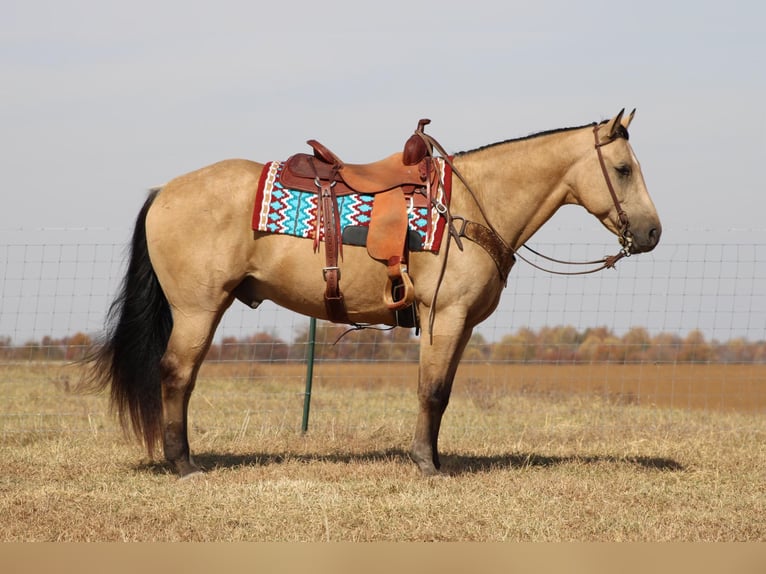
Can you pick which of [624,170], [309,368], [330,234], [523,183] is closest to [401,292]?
[330,234]

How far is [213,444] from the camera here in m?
8.10

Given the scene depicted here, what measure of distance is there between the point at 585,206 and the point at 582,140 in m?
0.48

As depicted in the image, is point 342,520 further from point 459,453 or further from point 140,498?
point 459,453

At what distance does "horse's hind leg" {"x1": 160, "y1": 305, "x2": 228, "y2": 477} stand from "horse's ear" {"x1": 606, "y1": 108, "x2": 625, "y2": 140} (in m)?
3.08

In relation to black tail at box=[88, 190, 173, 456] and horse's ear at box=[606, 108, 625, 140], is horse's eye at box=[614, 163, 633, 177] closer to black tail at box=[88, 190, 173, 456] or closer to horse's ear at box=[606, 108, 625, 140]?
horse's ear at box=[606, 108, 625, 140]

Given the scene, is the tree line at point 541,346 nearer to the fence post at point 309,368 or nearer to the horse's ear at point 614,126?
the fence post at point 309,368

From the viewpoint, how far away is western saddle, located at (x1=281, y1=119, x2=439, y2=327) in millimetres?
6449

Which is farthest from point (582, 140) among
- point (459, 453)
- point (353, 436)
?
point (353, 436)

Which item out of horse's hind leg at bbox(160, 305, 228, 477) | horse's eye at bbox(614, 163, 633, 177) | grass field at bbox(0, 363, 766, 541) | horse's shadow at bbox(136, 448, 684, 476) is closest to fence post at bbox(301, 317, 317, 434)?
grass field at bbox(0, 363, 766, 541)

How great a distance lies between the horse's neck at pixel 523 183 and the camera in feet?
22.2

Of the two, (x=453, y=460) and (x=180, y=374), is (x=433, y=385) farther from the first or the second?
(x=180, y=374)

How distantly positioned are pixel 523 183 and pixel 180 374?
282cm

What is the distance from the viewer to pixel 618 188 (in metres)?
6.57

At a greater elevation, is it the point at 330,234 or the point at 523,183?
the point at 523,183
